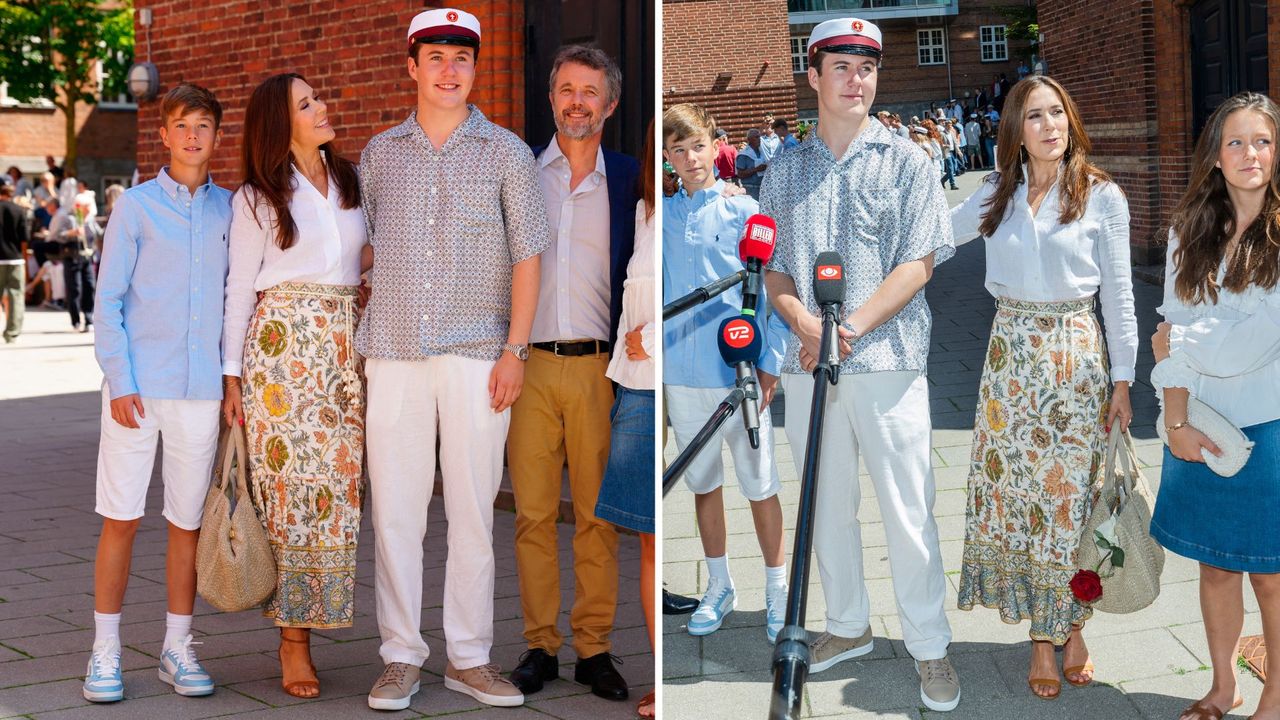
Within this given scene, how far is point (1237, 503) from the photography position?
3236 millimetres

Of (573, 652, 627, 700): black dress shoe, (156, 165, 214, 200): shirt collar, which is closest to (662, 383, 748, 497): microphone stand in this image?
(573, 652, 627, 700): black dress shoe

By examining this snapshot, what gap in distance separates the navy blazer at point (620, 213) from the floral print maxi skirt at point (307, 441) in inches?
27.3

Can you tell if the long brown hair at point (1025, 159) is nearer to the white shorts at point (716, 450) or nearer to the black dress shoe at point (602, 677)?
the white shorts at point (716, 450)

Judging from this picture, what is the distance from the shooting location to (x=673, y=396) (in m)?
2.21

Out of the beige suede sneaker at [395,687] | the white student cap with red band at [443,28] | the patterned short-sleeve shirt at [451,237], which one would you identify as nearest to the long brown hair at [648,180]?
the patterned short-sleeve shirt at [451,237]

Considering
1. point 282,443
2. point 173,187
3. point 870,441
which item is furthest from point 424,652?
point 870,441

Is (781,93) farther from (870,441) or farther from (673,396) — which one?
(870,441)

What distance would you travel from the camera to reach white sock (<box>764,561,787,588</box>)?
90.1 inches

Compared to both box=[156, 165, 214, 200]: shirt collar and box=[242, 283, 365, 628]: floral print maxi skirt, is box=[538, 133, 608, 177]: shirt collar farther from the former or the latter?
box=[156, 165, 214, 200]: shirt collar

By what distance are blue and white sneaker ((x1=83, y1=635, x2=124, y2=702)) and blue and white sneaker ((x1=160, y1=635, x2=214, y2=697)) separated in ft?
0.40

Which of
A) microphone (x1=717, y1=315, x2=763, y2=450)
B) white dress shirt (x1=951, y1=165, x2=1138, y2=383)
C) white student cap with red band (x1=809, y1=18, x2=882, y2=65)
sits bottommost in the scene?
microphone (x1=717, y1=315, x2=763, y2=450)

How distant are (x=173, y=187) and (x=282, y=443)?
2.37ft

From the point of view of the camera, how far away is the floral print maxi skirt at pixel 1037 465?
3133 millimetres

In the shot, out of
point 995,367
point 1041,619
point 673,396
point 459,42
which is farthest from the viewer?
point 459,42
